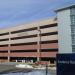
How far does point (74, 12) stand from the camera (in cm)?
9656

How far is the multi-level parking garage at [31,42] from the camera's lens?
4031 inches

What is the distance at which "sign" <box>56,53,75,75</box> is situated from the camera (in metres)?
13.5

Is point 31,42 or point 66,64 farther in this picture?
point 31,42

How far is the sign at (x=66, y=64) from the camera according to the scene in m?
13.5

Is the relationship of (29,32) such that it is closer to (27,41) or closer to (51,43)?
(27,41)

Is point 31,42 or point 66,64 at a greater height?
point 31,42

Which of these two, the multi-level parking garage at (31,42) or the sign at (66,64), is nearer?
the sign at (66,64)

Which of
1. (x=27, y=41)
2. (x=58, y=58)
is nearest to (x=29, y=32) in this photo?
(x=27, y=41)

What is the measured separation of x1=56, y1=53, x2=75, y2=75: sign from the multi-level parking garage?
3372 inches

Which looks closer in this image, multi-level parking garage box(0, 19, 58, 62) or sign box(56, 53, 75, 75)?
sign box(56, 53, 75, 75)

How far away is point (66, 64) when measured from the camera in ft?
44.4

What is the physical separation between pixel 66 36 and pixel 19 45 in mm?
28786

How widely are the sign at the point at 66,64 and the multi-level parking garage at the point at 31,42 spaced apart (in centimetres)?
8564

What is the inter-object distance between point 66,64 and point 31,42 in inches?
3887
